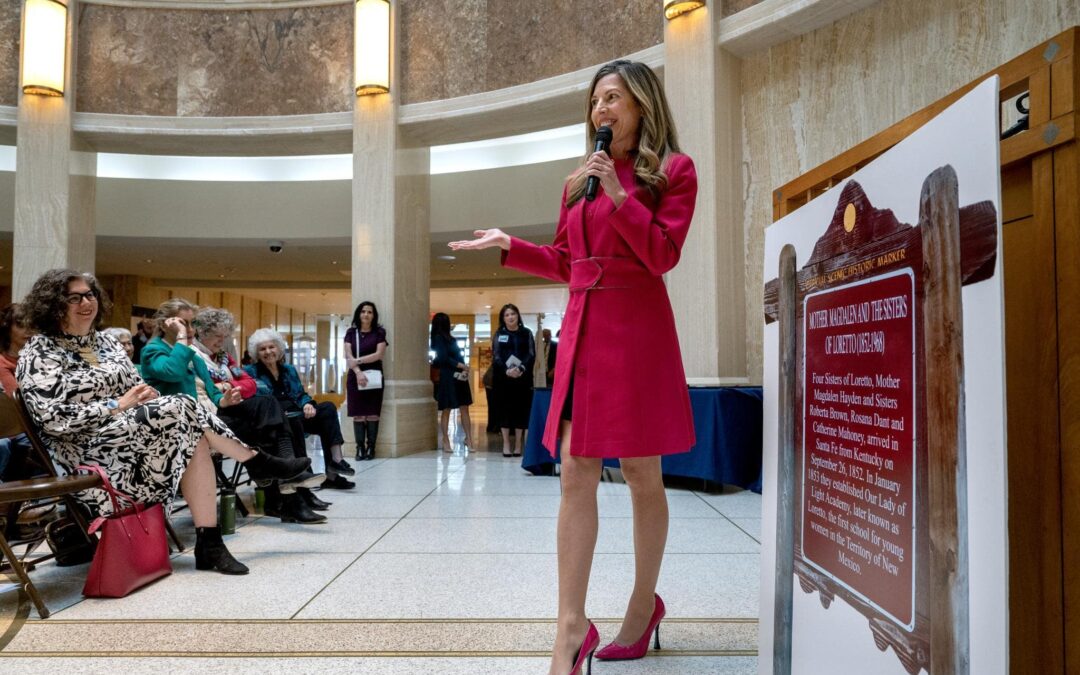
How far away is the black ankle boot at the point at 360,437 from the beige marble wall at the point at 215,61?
359 centimetres

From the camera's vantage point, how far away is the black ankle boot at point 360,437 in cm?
750

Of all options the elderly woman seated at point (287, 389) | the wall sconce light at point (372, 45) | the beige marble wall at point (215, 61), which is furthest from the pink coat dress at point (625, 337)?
the beige marble wall at point (215, 61)

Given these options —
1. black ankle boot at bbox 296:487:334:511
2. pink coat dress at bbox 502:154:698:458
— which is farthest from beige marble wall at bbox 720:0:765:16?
black ankle boot at bbox 296:487:334:511

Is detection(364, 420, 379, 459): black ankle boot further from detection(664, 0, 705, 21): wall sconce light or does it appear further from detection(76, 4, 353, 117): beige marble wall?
detection(664, 0, 705, 21): wall sconce light

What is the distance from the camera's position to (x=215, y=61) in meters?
8.20

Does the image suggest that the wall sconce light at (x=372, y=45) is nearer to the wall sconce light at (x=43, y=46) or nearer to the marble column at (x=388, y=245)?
the marble column at (x=388, y=245)

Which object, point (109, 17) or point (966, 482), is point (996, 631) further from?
point (109, 17)

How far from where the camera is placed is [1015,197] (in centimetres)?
117

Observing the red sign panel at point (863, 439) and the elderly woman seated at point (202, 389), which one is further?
the elderly woman seated at point (202, 389)

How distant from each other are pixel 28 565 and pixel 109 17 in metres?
7.44

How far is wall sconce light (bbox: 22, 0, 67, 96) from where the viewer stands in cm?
763

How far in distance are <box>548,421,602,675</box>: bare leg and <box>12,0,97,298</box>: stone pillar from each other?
792 cm

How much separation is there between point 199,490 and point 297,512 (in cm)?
106

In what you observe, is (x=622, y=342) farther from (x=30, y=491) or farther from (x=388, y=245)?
(x=388, y=245)
